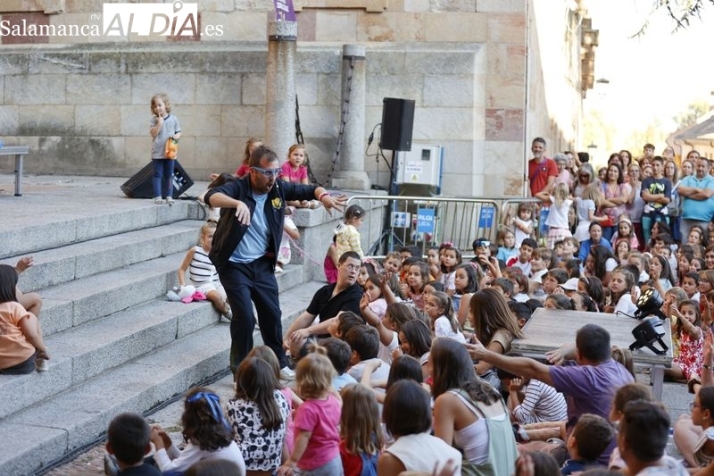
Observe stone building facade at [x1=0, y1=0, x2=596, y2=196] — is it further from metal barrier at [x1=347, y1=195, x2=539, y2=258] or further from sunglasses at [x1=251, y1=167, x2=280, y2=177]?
sunglasses at [x1=251, y1=167, x2=280, y2=177]

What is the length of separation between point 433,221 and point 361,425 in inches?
380

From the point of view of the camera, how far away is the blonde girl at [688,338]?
1037 cm

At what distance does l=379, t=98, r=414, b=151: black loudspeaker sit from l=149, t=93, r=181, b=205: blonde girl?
362 cm

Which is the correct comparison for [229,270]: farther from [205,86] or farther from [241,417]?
[205,86]

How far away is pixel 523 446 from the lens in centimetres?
728

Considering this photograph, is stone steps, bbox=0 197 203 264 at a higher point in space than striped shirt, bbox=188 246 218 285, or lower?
higher

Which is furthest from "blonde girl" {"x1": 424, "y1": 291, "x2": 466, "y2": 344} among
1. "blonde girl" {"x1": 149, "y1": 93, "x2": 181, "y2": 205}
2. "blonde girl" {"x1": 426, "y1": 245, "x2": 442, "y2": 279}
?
"blonde girl" {"x1": 149, "y1": 93, "x2": 181, "y2": 205}

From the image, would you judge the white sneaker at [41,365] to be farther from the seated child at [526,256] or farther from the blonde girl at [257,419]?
the seated child at [526,256]

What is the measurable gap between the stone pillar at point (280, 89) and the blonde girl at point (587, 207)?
13.2 feet

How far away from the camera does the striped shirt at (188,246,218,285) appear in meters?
10.9

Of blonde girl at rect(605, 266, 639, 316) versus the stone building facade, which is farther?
the stone building facade

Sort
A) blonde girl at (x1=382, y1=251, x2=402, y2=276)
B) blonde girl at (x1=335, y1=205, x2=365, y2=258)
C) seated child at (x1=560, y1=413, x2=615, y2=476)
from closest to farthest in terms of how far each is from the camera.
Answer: seated child at (x1=560, y1=413, x2=615, y2=476), blonde girl at (x1=382, y1=251, x2=402, y2=276), blonde girl at (x1=335, y1=205, x2=365, y2=258)

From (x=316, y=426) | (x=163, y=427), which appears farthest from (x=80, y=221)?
(x=316, y=426)

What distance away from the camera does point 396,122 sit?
53.4 ft
